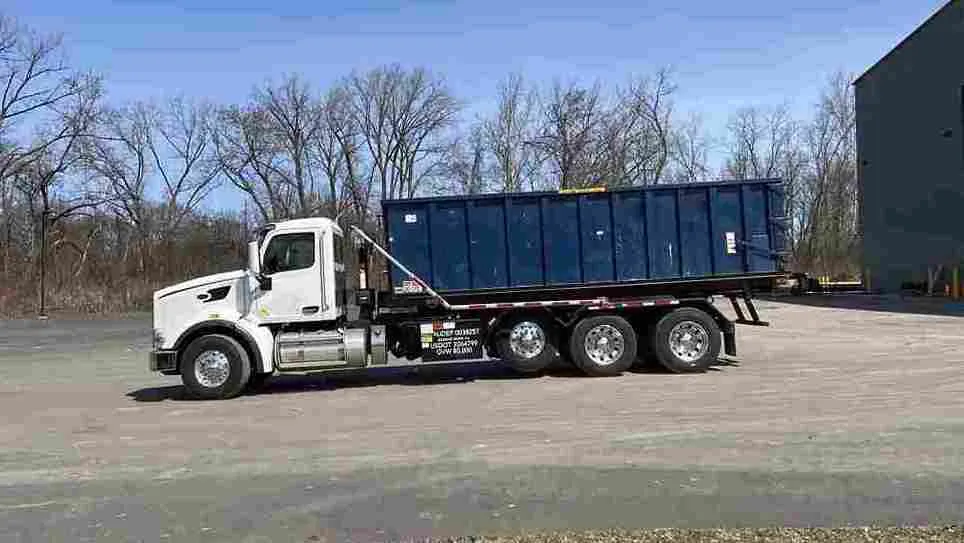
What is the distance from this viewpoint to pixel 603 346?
13305 millimetres

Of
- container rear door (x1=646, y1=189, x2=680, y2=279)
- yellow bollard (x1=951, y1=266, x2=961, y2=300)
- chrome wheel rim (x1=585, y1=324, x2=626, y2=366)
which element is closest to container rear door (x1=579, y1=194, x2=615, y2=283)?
container rear door (x1=646, y1=189, x2=680, y2=279)

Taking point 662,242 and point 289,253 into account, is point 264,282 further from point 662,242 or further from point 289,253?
point 662,242

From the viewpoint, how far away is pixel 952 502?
562 cm

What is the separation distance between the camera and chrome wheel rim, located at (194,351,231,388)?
12.2 meters

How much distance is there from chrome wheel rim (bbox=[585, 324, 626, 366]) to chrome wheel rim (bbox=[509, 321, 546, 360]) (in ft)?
2.72

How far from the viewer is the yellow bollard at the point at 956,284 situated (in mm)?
32875

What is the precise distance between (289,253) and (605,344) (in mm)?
5307

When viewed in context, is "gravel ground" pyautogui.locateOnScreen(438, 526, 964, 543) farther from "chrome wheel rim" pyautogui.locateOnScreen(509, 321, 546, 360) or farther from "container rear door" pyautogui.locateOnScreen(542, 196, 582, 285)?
"container rear door" pyautogui.locateOnScreen(542, 196, 582, 285)

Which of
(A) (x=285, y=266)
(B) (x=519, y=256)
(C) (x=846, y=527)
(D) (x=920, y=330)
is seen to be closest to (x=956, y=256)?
(D) (x=920, y=330)

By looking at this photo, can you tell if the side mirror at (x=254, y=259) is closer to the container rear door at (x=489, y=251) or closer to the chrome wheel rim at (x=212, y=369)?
the chrome wheel rim at (x=212, y=369)

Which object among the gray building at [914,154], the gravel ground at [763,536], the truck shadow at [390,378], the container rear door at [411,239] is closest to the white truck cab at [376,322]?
the container rear door at [411,239]

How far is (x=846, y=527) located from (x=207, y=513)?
4426 mm

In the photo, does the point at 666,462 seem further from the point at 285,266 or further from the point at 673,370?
the point at 285,266

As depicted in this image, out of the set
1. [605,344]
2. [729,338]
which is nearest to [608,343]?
[605,344]
